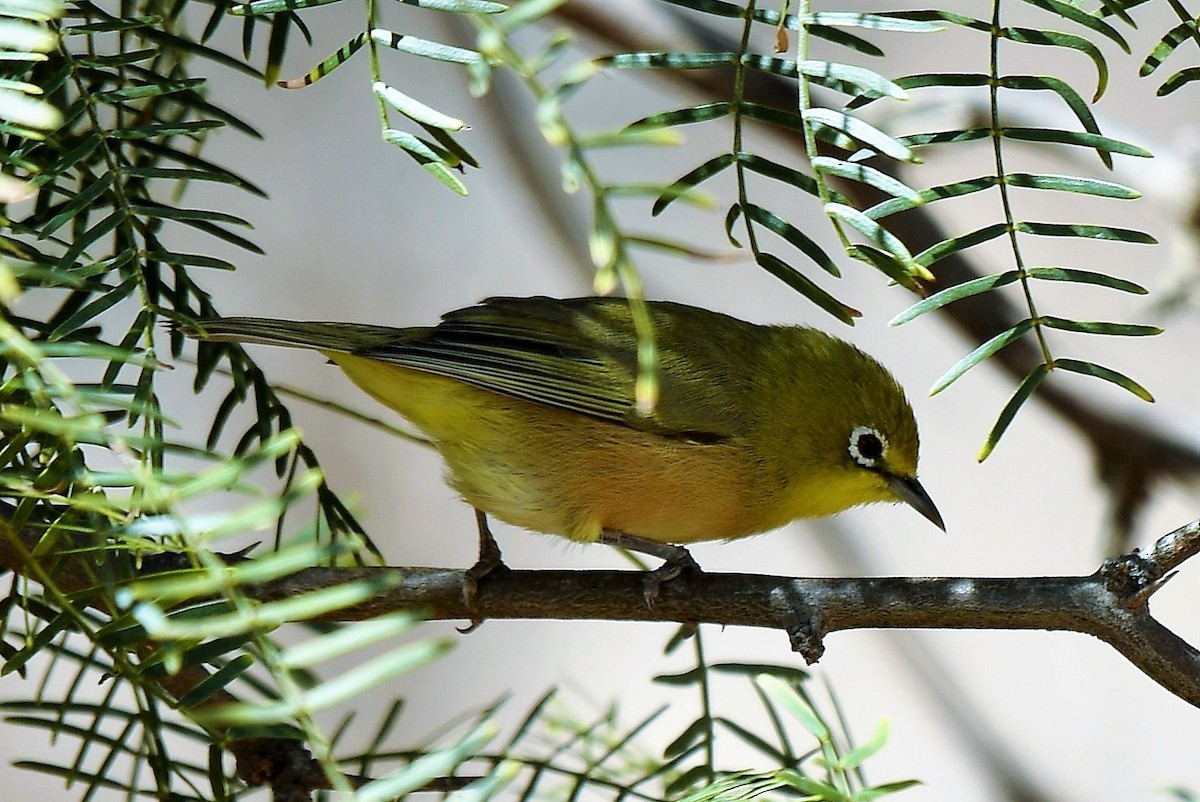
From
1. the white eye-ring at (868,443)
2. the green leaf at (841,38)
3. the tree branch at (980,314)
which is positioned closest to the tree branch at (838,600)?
the green leaf at (841,38)

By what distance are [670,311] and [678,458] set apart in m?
0.28

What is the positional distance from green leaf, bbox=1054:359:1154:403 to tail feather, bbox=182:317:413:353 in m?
0.61

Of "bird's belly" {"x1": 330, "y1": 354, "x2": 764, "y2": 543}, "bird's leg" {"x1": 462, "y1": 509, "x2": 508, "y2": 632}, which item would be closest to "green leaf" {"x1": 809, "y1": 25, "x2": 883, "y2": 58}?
"bird's leg" {"x1": 462, "y1": 509, "x2": 508, "y2": 632}

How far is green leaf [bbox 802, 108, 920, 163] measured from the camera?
60 cm

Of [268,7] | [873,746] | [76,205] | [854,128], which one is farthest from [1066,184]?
[76,205]

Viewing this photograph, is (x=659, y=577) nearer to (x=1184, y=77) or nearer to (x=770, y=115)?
(x=770, y=115)

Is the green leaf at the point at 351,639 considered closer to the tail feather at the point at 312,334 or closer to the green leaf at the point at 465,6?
the green leaf at the point at 465,6

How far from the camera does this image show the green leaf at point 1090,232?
633mm

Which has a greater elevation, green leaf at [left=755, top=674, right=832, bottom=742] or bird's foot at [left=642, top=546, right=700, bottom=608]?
bird's foot at [left=642, top=546, right=700, bottom=608]

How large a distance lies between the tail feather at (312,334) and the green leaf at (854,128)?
1.70 feet

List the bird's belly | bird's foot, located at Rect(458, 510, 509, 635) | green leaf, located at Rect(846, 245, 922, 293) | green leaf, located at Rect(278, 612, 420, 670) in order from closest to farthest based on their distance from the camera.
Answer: green leaf, located at Rect(278, 612, 420, 670) < green leaf, located at Rect(846, 245, 922, 293) < bird's foot, located at Rect(458, 510, 509, 635) < the bird's belly

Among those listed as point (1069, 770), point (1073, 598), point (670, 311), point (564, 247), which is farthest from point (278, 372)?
point (1073, 598)

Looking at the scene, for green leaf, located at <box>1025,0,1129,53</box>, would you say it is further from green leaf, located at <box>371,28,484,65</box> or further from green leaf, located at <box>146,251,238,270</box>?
green leaf, located at <box>146,251,238,270</box>

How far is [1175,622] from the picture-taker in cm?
257
